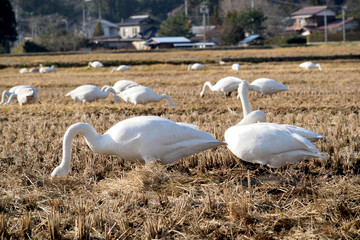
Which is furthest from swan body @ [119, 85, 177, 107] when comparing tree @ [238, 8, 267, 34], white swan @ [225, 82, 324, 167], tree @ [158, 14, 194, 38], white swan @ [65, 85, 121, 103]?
tree @ [158, 14, 194, 38]

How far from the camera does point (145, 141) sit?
461cm

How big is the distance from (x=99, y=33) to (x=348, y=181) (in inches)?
3450

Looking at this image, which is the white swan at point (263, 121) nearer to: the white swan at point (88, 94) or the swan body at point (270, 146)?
the swan body at point (270, 146)

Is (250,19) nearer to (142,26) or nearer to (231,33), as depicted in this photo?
(231,33)

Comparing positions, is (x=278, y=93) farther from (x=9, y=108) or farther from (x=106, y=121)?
(x=9, y=108)

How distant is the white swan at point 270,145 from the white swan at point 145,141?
0.22 m

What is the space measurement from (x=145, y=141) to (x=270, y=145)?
122cm

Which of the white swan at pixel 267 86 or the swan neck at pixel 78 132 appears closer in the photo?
the swan neck at pixel 78 132

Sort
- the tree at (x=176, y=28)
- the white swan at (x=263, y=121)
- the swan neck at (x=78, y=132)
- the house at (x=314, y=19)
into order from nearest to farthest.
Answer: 1. the swan neck at (x=78, y=132)
2. the white swan at (x=263, y=121)
3. the tree at (x=176, y=28)
4. the house at (x=314, y=19)

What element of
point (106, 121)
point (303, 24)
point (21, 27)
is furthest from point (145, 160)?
point (21, 27)

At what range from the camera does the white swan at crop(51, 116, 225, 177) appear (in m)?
4.61

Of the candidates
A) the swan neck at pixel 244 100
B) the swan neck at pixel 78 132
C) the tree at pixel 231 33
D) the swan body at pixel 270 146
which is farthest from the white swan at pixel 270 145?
the tree at pixel 231 33

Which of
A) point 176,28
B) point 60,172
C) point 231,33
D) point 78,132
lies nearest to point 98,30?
point 176,28

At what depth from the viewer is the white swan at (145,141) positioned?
15.1ft
